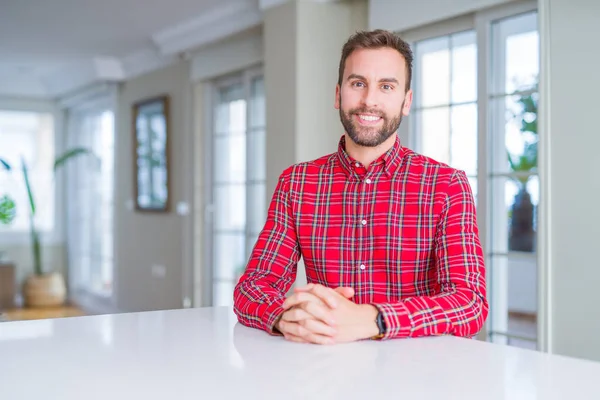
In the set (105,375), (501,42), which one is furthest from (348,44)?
(501,42)

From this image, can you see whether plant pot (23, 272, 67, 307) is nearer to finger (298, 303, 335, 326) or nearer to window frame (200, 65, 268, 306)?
window frame (200, 65, 268, 306)

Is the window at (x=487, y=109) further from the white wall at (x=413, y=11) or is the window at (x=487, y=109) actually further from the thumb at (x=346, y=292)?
the thumb at (x=346, y=292)

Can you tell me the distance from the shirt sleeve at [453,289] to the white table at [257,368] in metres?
0.05

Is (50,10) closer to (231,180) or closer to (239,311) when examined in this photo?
(231,180)

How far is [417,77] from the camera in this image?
159 inches

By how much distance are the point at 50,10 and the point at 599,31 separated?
4125 mm

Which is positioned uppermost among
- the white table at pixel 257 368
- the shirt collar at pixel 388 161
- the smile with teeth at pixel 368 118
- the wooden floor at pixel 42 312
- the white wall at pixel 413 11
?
the white wall at pixel 413 11

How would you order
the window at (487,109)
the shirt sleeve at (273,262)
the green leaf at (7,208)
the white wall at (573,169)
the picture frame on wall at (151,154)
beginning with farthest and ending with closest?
the green leaf at (7,208), the picture frame on wall at (151,154), the window at (487,109), the white wall at (573,169), the shirt sleeve at (273,262)

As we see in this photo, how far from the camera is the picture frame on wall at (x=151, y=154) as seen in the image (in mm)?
6578

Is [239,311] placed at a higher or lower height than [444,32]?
lower

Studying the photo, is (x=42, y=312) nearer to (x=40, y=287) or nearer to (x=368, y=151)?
(x=40, y=287)

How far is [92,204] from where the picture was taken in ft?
27.9

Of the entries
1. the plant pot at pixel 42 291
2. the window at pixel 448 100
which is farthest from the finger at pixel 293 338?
the plant pot at pixel 42 291

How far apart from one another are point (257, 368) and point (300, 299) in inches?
11.9
